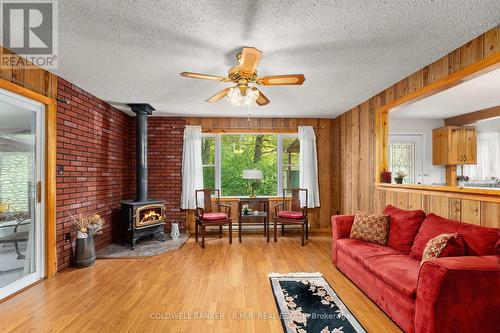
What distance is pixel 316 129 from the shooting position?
5402 mm

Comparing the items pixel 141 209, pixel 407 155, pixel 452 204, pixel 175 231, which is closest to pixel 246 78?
pixel 452 204

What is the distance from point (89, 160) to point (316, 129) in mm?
4289

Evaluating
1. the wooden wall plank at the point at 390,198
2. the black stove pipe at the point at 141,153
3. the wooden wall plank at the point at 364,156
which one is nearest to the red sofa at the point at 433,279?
the wooden wall plank at the point at 390,198

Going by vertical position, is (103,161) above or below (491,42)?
below

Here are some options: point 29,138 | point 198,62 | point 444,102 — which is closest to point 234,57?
point 198,62

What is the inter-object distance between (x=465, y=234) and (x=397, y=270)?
62cm

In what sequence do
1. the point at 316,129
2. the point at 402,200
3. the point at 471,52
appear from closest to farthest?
1. the point at 471,52
2. the point at 402,200
3. the point at 316,129

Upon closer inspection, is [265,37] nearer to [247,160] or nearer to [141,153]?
[141,153]

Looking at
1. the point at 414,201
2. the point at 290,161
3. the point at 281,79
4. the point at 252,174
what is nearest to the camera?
the point at 281,79

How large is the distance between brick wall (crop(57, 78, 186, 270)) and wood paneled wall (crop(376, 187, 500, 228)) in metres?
3.96

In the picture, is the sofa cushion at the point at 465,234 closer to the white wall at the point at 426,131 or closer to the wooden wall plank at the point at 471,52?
the wooden wall plank at the point at 471,52

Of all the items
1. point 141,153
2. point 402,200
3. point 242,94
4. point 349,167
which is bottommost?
point 402,200

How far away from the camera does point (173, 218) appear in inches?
204

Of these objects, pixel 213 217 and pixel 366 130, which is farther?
pixel 213 217
